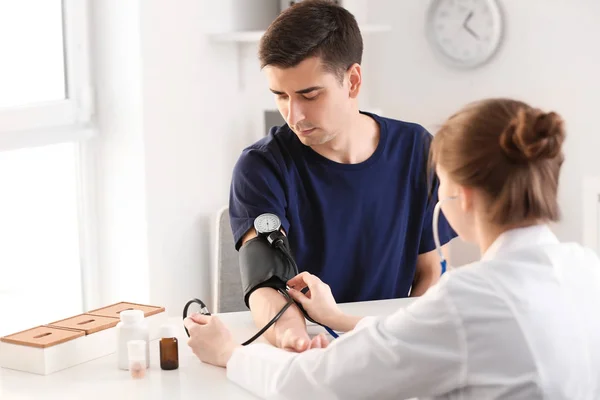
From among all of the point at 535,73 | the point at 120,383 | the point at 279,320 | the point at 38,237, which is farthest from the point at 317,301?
the point at 535,73

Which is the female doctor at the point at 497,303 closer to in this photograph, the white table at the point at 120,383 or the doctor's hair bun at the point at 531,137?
the doctor's hair bun at the point at 531,137

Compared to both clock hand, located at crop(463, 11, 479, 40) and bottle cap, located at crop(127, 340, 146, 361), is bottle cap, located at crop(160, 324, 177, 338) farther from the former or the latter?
clock hand, located at crop(463, 11, 479, 40)

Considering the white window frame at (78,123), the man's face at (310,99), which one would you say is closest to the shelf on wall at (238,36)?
the white window frame at (78,123)

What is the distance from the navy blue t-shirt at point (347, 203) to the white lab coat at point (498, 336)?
0.69 m

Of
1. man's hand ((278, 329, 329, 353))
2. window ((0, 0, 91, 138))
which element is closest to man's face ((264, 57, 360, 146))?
man's hand ((278, 329, 329, 353))

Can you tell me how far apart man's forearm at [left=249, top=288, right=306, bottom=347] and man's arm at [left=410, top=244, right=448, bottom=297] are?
0.46 metres

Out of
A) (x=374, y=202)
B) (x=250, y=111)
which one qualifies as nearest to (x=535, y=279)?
(x=374, y=202)

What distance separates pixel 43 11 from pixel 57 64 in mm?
166

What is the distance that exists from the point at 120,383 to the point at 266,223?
1.50 ft

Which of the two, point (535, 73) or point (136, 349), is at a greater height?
point (535, 73)

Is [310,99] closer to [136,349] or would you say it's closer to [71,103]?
[136,349]

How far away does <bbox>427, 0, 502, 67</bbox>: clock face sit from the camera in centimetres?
360

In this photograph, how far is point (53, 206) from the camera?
9.33ft

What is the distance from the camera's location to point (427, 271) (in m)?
2.12
